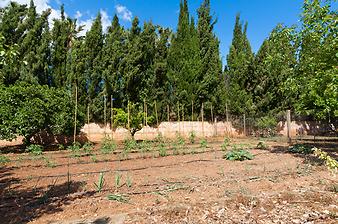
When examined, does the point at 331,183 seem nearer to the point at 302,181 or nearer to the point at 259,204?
the point at 302,181

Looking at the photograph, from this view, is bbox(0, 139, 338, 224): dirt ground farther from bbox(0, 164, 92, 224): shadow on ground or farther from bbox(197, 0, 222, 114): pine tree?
bbox(197, 0, 222, 114): pine tree

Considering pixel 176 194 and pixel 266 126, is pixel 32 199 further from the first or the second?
pixel 266 126

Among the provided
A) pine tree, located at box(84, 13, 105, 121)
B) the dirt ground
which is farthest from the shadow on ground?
pine tree, located at box(84, 13, 105, 121)

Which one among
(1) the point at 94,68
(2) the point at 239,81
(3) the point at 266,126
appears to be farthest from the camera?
(2) the point at 239,81

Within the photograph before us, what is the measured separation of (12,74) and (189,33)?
13.0 metres

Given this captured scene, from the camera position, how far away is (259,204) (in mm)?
4863

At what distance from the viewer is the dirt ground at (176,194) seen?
4.42 m

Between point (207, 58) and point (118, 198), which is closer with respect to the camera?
point (118, 198)

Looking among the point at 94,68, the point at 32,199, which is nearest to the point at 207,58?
the point at 94,68

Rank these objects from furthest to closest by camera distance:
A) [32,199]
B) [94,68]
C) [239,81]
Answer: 1. [239,81]
2. [94,68]
3. [32,199]

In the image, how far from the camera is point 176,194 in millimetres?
5559

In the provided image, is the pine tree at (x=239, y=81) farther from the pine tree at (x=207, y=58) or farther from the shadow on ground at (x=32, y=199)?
the shadow on ground at (x=32, y=199)

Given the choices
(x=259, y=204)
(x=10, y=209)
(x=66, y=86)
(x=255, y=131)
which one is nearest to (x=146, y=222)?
(x=259, y=204)

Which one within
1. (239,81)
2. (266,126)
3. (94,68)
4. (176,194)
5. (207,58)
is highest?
(207,58)
